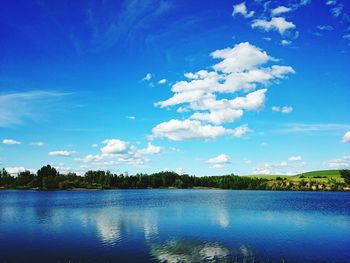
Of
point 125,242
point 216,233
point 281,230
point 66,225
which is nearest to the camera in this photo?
point 125,242

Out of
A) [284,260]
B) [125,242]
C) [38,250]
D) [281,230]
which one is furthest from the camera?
[281,230]

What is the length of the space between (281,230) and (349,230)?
1470 cm

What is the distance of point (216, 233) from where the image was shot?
212ft

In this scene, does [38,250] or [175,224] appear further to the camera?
[175,224]

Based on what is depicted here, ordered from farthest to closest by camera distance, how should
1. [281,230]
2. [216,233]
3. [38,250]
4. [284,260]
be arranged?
[281,230] → [216,233] → [38,250] → [284,260]

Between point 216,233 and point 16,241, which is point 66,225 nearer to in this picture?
point 16,241

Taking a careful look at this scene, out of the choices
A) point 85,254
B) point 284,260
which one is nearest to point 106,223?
point 85,254

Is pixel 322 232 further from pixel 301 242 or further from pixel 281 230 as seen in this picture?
pixel 301 242

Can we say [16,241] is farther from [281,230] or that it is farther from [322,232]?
[322,232]

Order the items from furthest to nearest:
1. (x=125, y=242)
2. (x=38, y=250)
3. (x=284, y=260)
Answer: (x=125, y=242)
(x=38, y=250)
(x=284, y=260)

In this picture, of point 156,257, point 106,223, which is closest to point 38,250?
point 156,257

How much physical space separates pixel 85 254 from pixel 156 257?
9.95 metres

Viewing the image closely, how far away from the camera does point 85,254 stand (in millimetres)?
47094

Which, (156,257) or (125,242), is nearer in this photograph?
(156,257)
